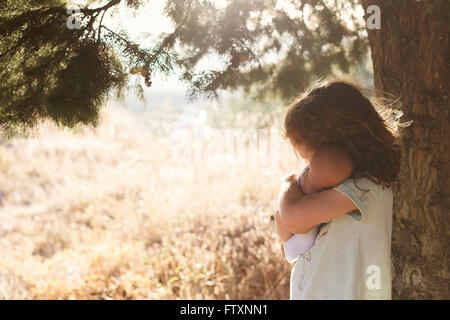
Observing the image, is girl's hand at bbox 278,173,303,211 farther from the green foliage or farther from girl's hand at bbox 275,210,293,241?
the green foliage

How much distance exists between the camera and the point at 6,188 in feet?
25.7

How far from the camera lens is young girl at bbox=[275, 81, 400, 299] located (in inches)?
63.9

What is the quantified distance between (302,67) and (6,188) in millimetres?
6397

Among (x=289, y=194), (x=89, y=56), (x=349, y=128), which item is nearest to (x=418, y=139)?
(x=349, y=128)

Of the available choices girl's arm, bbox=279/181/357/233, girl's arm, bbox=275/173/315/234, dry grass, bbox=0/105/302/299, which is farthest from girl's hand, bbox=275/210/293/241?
dry grass, bbox=0/105/302/299

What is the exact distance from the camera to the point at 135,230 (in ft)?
16.8

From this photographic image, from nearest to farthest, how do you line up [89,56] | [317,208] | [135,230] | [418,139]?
[317,208] → [89,56] → [418,139] → [135,230]

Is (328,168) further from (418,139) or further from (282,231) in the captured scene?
(418,139)

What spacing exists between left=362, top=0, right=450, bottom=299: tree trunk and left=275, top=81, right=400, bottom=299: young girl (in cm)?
58

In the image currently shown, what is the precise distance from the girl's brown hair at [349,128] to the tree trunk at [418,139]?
57cm

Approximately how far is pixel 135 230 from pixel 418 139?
3.71 metres
